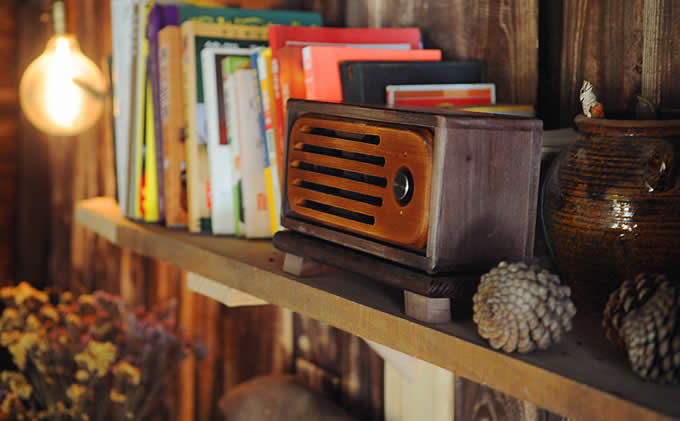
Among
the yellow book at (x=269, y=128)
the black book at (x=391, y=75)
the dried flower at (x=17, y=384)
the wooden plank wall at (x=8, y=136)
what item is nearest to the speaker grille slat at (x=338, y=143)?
the black book at (x=391, y=75)

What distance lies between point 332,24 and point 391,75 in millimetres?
479

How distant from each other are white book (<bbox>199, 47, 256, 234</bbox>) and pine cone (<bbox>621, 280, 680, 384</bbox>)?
0.73 metres

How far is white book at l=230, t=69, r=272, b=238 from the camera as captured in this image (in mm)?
1106

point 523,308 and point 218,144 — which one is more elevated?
point 218,144

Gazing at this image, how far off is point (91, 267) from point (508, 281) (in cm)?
221

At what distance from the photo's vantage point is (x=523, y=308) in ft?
1.91

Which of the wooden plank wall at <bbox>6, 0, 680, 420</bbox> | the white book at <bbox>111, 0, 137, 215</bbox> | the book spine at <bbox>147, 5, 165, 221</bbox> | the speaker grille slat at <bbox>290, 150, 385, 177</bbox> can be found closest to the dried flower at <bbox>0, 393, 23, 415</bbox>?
the wooden plank wall at <bbox>6, 0, 680, 420</bbox>

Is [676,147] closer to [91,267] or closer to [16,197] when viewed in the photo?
[91,267]

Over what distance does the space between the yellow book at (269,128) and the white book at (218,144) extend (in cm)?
9

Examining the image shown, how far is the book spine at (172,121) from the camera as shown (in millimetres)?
1206

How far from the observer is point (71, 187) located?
2635 mm

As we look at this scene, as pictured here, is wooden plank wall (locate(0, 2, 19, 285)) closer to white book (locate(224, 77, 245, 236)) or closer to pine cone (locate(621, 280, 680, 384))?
white book (locate(224, 77, 245, 236))

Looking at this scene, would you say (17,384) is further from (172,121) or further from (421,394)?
(421,394)

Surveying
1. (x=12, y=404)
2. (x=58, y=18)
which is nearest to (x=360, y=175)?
(x=12, y=404)
